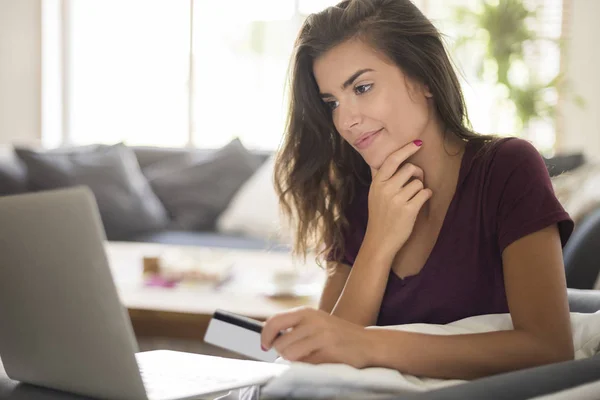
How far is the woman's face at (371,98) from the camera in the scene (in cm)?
139

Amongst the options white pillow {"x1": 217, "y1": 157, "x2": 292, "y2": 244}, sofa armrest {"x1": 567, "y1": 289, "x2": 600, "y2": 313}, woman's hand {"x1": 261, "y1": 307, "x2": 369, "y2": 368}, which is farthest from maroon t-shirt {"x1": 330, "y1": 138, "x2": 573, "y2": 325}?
white pillow {"x1": 217, "y1": 157, "x2": 292, "y2": 244}

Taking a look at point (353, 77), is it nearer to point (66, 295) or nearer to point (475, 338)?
point (475, 338)

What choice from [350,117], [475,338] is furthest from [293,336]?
[350,117]

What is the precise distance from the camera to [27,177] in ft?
12.5

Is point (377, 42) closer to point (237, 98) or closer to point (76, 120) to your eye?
point (237, 98)

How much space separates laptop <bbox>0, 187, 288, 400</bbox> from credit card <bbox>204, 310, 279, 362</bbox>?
0.04 m

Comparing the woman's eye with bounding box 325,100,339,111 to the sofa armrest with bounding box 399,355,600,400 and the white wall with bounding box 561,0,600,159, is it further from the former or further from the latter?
the white wall with bounding box 561,0,600,159

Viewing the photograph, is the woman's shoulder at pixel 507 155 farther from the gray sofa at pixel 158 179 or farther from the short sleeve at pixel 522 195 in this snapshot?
the gray sofa at pixel 158 179

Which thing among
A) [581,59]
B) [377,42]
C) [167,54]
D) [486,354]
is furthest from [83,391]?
[167,54]

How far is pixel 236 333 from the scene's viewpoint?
3.49 ft

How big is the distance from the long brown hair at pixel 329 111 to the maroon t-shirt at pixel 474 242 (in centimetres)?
13

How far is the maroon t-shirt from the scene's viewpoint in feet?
4.02

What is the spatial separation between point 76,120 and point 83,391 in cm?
558

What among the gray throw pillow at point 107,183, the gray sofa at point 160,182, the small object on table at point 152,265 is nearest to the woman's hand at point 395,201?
the small object on table at point 152,265
